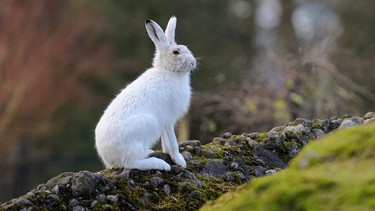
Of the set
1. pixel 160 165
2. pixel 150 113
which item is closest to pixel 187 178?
pixel 160 165

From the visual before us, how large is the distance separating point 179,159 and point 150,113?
1.46 ft

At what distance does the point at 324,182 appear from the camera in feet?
9.24

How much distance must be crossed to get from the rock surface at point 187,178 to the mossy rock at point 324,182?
1.86 m

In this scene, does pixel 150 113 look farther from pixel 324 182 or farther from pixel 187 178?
pixel 324 182

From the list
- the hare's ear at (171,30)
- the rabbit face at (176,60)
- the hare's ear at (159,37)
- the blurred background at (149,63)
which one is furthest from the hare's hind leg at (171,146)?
the blurred background at (149,63)

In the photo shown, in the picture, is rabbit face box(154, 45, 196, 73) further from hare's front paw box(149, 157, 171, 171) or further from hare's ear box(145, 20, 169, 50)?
hare's front paw box(149, 157, 171, 171)

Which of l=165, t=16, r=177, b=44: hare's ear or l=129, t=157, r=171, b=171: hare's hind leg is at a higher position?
l=165, t=16, r=177, b=44: hare's ear

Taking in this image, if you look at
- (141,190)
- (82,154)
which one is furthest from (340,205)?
(82,154)

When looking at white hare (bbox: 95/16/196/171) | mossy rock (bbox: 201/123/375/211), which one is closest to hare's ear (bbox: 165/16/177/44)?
white hare (bbox: 95/16/196/171)

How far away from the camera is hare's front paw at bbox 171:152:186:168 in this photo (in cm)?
592

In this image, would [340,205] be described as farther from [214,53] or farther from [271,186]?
[214,53]

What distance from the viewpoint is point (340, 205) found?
2.67 metres

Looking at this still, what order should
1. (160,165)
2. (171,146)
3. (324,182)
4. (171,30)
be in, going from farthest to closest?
(171,30)
(171,146)
(160,165)
(324,182)

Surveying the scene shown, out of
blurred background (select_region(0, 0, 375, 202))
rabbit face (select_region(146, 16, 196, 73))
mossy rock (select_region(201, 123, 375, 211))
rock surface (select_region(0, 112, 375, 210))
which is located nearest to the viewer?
mossy rock (select_region(201, 123, 375, 211))
